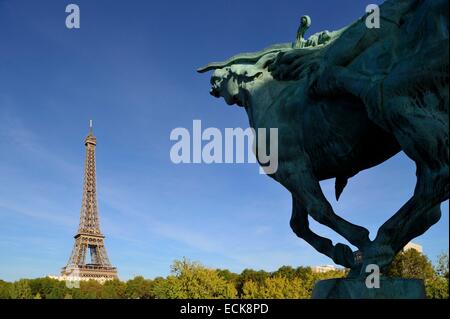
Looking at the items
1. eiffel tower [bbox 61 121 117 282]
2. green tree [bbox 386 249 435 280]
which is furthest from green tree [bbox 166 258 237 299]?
eiffel tower [bbox 61 121 117 282]

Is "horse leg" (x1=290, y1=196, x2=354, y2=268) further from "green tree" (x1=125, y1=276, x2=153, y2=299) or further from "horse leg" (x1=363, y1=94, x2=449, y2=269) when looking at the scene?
"green tree" (x1=125, y1=276, x2=153, y2=299)

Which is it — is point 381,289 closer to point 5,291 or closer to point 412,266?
point 412,266

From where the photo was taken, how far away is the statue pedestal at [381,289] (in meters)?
3.96

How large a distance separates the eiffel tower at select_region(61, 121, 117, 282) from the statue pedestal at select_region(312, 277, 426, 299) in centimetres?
6625

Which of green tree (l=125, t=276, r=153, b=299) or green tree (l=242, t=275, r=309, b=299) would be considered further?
green tree (l=125, t=276, r=153, b=299)

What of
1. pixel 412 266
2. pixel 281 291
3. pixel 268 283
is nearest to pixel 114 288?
pixel 268 283

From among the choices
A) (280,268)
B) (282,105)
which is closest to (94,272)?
(280,268)

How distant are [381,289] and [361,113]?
161 centimetres

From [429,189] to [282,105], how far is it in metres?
1.79

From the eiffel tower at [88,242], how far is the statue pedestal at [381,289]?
6625 cm

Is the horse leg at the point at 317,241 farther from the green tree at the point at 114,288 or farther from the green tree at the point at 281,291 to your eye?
the green tree at the point at 114,288

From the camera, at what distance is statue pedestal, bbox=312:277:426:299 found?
3.96 m

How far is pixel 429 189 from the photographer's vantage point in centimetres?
385

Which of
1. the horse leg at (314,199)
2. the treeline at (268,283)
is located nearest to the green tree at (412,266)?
the treeline at (268,283)
